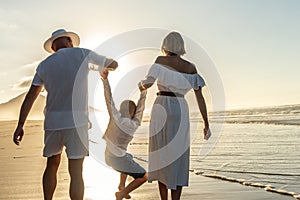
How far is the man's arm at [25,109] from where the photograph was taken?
4.55m

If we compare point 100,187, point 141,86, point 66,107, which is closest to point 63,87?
point 66,107

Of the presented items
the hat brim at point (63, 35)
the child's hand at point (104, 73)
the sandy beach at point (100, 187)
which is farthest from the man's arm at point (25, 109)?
the sandy beach at point (100, 187)

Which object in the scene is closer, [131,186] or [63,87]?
[63,87]

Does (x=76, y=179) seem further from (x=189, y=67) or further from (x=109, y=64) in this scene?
(x=189, y=67)

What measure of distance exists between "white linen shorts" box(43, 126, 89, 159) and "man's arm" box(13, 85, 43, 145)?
23 cm

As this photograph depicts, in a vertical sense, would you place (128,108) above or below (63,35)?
below

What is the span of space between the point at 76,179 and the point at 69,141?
35 centimetres

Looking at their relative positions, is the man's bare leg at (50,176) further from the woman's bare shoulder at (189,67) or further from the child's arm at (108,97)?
the woman's bare shoulder at (189,67)

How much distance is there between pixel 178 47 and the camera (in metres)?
5.20

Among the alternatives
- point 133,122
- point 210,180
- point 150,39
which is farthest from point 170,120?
point 210,180

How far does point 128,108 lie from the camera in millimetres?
5441

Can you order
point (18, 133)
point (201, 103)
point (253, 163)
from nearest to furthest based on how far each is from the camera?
point (18, 133), point (201, 103), point (253, 163)

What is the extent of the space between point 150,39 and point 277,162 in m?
4.31

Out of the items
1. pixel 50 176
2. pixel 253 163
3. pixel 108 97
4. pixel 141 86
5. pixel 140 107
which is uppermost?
pixel 141 86
